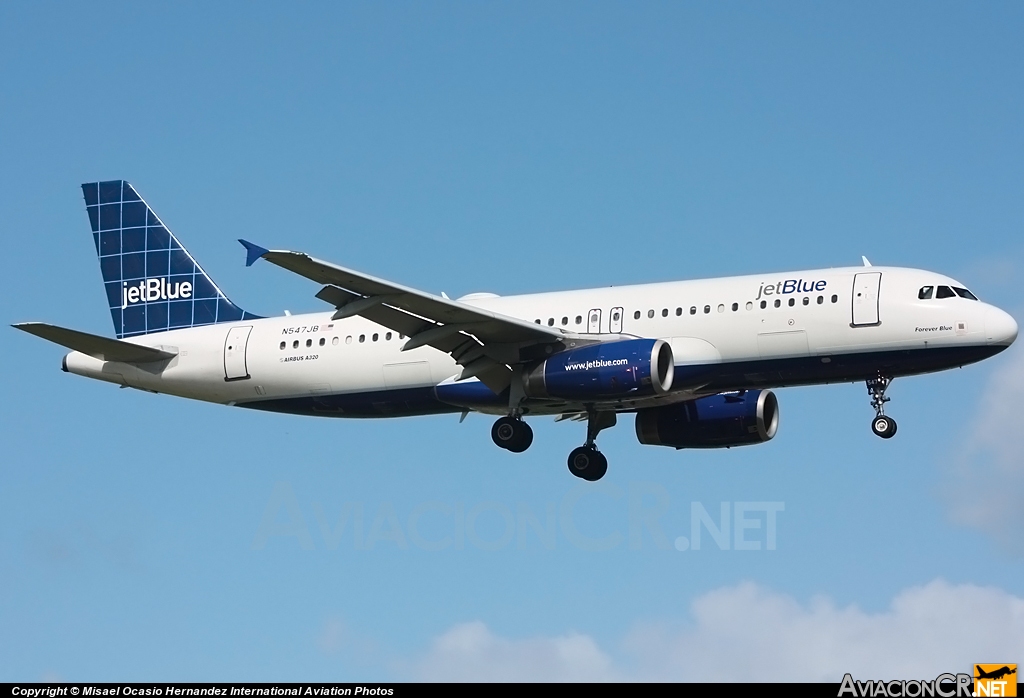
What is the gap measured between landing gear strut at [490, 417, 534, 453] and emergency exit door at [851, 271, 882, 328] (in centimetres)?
839

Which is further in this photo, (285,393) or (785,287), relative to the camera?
(285,393)

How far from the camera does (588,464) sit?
4219 centimetres

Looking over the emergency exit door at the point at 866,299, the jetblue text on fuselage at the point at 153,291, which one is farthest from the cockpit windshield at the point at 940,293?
the jetblue text on fuselage at the point at 153,291

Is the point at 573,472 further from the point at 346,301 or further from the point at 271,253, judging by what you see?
the point at 271,253

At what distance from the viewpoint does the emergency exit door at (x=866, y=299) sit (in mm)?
37094

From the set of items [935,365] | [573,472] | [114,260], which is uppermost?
[114,260]

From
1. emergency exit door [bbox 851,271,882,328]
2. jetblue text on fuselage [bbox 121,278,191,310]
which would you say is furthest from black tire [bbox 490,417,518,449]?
jetblue text on fuselage [bbox 121,278,191,310]

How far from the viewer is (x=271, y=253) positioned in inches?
1297

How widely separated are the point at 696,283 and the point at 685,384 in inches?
102

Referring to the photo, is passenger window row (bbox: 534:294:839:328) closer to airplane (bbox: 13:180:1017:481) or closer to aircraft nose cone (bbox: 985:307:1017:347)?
airplane (bbox: 13:180:1017:481)

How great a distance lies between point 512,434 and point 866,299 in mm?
9071

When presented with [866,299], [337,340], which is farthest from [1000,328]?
[337,340]

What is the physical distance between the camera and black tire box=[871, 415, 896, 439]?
37594 millimetres

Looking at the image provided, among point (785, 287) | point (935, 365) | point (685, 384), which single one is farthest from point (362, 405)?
point (935, 365)
